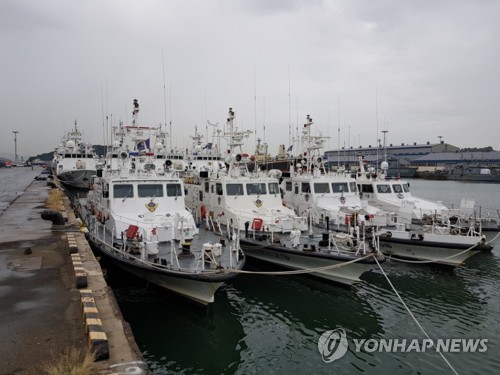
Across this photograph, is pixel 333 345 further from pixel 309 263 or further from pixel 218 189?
pixel 218 189

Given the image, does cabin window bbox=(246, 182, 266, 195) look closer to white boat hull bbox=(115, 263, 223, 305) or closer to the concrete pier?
white boat hull bbox=(115, 263, 223, 305)

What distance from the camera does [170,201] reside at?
14.0 m

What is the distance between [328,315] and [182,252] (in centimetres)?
439

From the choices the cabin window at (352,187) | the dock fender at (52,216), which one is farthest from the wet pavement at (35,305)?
the cabin window at (352,187)

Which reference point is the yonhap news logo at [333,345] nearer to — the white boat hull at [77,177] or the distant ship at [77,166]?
the distant ship at [77,166]

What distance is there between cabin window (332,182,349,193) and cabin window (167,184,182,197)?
7.36 metres

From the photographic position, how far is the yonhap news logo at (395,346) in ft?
27.9

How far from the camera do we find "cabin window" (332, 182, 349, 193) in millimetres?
17766

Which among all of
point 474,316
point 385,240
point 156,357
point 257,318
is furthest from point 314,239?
point 156,357

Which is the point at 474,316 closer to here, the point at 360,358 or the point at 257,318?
the point at 360,358

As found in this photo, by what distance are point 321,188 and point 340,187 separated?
3.13 feet

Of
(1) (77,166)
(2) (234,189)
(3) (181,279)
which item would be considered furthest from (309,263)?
(1) (77,166)

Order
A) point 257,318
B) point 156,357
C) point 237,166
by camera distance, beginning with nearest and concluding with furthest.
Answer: point 156,357
point 257,318
point 237,166

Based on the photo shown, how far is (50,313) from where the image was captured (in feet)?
21.1
